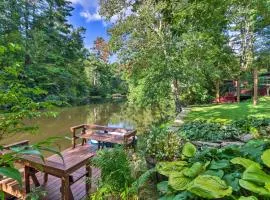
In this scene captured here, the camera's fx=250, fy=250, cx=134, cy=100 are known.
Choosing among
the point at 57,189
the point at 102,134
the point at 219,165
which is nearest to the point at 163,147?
the point at 219,165

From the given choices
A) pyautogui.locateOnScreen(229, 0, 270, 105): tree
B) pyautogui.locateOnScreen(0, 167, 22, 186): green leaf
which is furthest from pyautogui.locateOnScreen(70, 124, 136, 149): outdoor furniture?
pyautogui.locateOnScreen(229, 0, 270, 105): tree

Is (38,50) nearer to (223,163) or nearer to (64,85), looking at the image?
(64,85)

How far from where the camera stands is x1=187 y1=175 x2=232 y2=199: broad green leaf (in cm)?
162

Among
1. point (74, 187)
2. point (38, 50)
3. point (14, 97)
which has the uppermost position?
point (38, 50)

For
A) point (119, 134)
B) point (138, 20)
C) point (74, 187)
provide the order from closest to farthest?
1. point (74, 187)
2. point (119, 134)
3. point (138, 20)

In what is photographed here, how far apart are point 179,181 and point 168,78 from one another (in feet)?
24.9

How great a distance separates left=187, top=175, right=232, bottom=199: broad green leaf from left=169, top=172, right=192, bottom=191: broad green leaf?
7.7 inches

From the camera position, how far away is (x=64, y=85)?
22.7 m

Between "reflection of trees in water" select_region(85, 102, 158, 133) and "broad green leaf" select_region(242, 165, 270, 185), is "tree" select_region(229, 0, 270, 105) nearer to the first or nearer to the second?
"reflection of trees in water" select_region(85, 102, 158, 133)

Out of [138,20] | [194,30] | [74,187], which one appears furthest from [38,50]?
[74,187]

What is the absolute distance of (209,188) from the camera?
1.64 metres

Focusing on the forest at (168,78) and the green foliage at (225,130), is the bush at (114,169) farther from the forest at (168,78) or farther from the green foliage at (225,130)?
the green foliage at (225,130)

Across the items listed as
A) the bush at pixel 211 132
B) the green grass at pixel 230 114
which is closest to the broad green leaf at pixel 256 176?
the bush at pixel 211 132

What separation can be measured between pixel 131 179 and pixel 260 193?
66.6 inches
